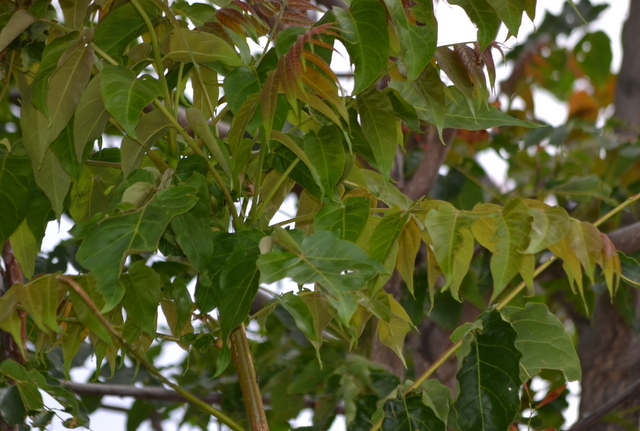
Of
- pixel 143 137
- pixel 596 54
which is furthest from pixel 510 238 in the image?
pixel 596 54

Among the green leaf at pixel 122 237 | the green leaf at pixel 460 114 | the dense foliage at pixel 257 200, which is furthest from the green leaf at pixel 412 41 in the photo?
the green leaf at pixel 122 237

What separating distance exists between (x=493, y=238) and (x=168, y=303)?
0.36 m

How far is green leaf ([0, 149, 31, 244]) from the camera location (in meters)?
0.74

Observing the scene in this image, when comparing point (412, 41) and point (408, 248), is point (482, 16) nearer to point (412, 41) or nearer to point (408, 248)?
point (412, 41)

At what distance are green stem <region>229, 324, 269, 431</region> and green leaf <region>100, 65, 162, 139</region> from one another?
8.9 inches

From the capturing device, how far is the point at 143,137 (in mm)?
688

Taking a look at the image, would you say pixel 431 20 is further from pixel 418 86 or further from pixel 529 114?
pixel 529 114

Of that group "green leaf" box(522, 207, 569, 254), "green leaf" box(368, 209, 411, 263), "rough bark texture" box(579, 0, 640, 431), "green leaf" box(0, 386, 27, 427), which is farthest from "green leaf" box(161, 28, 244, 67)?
"rough bark texture" box(579, 0, 640, 431)

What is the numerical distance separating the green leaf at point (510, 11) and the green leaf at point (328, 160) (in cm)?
17

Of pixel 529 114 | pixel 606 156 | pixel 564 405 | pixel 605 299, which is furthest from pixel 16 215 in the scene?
pixel 529 114

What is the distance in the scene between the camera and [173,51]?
0.73 metres

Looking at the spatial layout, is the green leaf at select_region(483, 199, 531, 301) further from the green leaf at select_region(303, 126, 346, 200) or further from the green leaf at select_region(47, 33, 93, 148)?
the green leaf at select_region(47, 33, 93, 148)

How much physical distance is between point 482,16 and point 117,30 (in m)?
0.35

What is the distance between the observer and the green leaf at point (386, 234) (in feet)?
2.17
